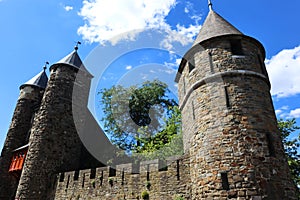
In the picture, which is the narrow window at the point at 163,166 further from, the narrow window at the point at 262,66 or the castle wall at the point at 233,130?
the narrow window at the point at 262,66

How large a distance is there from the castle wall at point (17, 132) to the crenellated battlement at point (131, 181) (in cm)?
631

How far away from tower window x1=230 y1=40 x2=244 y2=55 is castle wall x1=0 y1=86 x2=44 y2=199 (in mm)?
15492

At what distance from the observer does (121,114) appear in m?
21.8

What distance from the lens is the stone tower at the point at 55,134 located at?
42.5 ft

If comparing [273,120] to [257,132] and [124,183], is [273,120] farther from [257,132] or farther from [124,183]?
[124,183]

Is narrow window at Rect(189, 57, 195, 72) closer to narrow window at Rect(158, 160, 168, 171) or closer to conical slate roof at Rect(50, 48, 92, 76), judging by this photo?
narrow window at Rect(158, 160, 168, 171)

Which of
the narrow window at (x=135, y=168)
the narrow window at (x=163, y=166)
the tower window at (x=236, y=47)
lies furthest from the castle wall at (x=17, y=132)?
the tower window at (x=236, y=47)

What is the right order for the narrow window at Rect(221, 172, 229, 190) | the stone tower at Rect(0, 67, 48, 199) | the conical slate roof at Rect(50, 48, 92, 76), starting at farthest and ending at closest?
the conical slate roof at Rect(50, 48, 92, 76) < the stone tower at Rect(0, 67, 48, 199) < the narrow window at Rect(221, 172, 229, 190)

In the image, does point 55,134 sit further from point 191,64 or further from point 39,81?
point 191,64

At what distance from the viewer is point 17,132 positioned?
17953 millimetres

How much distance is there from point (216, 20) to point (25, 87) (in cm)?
1682

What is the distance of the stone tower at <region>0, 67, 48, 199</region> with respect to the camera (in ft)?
53.2

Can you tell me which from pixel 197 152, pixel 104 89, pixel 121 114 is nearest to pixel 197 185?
pixel 197 152

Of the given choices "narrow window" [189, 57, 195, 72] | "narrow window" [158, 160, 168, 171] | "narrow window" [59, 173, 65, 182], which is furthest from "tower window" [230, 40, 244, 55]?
"narrow window" [59, 173, 65, 182]
